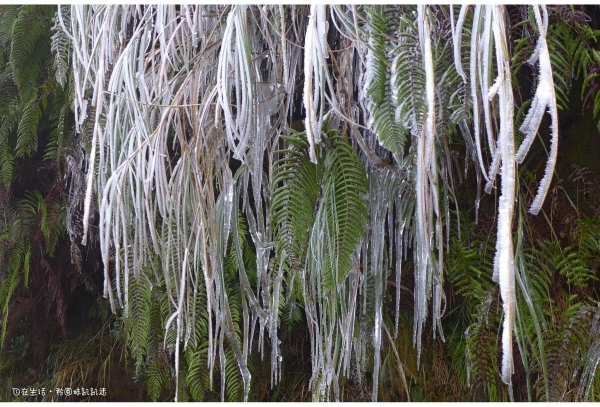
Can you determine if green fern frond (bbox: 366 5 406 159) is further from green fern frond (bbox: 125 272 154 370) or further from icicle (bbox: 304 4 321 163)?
green fern frond (bbox: 125 272 154 370)

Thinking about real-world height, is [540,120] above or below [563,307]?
above

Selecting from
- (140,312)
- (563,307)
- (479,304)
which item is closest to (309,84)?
(479,304)

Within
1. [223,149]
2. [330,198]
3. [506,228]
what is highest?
[223,149]

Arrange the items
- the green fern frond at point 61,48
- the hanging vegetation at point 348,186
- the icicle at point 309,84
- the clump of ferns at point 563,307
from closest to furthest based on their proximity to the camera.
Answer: the icicle at point 309,84, the hanging vegetation at point 348,186, the clump of ferns at point 563,307, the green fern frond at point 61,48

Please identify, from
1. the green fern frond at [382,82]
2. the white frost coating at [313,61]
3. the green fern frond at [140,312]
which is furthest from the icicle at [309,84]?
the green fern frond at [140,312]

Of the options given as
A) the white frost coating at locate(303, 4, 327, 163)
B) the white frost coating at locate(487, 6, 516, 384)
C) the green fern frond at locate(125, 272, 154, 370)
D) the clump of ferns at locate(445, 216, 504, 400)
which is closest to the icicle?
the white frost coating at locate(303, 4, 327, 163)

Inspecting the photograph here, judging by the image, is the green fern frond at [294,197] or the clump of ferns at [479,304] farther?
the clump of ferns at [479,304]

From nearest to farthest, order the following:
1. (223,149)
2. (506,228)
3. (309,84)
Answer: (506,228) → (309,84) → (223,149)

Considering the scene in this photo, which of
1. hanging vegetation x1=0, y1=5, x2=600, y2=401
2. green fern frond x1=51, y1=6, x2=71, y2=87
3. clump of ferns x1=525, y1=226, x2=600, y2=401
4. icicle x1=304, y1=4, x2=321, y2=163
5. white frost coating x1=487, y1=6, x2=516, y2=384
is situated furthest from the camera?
green fern frond x1=51, y1=6, x2=71, y2=87

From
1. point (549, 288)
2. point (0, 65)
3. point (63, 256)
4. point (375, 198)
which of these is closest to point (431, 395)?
point (549, 288)

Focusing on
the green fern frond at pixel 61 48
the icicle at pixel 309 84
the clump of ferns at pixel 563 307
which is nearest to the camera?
the icicle at pixel 309 84

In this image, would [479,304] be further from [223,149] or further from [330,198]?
[223,149]

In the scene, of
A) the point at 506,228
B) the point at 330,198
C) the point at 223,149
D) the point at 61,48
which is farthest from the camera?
the point at 61,48

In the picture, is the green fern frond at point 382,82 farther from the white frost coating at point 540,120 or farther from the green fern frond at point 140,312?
the green fern frond at point 140,312
